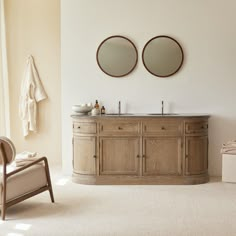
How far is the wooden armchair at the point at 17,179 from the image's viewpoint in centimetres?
375

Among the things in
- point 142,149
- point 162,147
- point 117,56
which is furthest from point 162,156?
point 117,56

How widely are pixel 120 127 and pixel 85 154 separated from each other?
579mm

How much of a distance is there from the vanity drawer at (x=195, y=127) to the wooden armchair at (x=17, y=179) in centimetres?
189

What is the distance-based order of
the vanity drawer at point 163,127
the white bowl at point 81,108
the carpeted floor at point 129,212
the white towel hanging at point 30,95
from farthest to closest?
the white towel hanging at point 30,95, the white bowl at point 81,108, the vanity drawer at point 163,127, the carpeted floor at point 129,212

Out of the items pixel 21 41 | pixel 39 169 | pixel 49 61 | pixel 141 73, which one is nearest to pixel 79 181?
pixel 39 169

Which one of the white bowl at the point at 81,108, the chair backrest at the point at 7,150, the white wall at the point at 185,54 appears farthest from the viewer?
the white wall at the point at 185,54

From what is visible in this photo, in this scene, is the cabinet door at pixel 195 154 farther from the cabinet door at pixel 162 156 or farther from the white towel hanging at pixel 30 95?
the white towel hanging at pixel 30 95

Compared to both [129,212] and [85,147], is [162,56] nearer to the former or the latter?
[85,147]

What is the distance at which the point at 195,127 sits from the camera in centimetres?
514

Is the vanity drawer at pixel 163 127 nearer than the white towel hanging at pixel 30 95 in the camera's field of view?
Yes

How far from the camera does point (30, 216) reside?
3885mm

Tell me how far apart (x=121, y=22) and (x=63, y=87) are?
47.9 inches

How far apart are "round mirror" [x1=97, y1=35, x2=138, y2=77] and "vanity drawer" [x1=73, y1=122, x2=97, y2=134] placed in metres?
0.88

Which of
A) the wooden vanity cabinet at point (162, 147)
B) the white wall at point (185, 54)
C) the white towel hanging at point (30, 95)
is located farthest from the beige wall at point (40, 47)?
the wooden vanity cabinet at point (162, 147)
